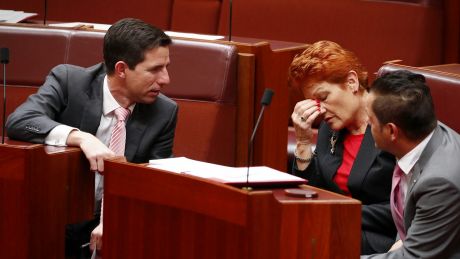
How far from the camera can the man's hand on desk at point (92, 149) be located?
1356mm

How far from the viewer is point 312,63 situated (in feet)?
4.90

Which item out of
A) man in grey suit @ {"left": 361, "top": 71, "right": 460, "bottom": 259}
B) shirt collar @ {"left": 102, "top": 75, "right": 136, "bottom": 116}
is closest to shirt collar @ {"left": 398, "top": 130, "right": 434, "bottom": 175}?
man in grey suit @ {"left": 361, "top": 71, "right": 460, "bottom": 259}

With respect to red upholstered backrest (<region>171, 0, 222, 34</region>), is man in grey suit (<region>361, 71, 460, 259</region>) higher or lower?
lower

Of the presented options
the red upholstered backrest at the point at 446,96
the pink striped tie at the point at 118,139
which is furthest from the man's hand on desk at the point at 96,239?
the red upholstered backrest at the point at 446,96

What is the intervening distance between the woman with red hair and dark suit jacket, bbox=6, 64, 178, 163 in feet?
0.72

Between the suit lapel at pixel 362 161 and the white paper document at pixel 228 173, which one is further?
the suit lapel at pixel 362 161

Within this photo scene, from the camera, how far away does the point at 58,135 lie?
1430mm

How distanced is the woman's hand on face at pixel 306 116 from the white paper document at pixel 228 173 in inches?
12.6

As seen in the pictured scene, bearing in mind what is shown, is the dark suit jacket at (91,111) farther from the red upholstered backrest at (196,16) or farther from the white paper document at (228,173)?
the red upholstered backrest at (196,16)

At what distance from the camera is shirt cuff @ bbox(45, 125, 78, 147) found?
4.67ft

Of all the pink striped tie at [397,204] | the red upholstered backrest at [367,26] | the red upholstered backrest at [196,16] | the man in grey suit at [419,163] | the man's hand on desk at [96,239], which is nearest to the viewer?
the man in grey suit at [419,163]

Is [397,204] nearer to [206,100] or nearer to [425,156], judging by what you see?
[425,156]

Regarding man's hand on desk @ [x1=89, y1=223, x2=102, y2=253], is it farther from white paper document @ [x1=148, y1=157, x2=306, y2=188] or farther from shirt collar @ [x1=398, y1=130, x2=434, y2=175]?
shirt collar @ [x1=398, y1=130, x2=434, y2=175]

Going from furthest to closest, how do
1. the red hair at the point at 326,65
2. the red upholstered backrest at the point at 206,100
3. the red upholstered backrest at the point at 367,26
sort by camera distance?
the red upholstered backrest at the point at 367,26
the red upholstered backrest at the point at 206,100
the red hair at the point at 326,65
